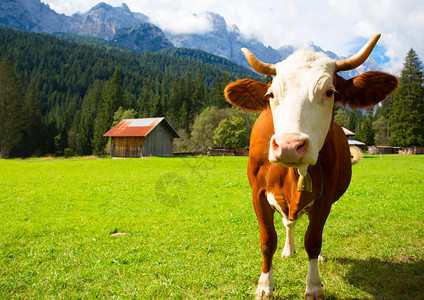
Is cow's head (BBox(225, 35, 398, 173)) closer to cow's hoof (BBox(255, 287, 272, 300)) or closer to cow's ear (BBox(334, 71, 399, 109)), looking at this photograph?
cow's ear (BBox(334, 71, 399, 109))

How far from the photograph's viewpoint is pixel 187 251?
5168 millimetres

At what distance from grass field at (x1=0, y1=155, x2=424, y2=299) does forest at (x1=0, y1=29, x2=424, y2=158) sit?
1869 inches

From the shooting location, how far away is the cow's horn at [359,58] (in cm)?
284

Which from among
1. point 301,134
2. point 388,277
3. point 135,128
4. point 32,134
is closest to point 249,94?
point 301,134

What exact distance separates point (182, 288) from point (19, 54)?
176484 millimetres

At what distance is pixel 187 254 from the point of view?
502 centimetres

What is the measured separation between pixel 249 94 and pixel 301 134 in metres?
1.38

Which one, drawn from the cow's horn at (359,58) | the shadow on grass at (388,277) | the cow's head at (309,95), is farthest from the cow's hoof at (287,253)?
the cow's horn at (359,58)

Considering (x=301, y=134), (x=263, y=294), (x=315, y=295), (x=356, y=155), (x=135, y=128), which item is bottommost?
(x=263, y=294)

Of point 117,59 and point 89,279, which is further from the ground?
point 117,59

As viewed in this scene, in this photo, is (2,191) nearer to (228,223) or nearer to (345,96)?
(228,223)

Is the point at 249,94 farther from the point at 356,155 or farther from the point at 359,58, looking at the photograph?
the point at 356,155

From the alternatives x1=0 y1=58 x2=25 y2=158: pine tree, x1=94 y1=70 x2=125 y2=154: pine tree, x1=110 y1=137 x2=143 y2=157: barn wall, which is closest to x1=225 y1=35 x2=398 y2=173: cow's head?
x1=110 y1=137 x2=143 y2=157: barn wall

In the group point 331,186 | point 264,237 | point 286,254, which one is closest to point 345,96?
point 331,186
